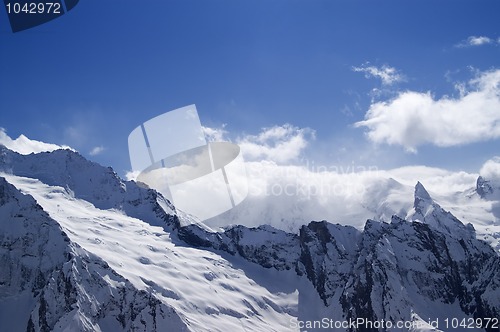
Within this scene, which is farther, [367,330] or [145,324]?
[367,330]

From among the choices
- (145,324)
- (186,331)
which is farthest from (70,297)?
(186,331)

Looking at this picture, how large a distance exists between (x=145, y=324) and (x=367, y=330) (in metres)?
83.5

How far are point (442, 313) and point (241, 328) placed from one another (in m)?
78.1

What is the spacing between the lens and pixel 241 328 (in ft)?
634

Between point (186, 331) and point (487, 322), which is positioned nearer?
point (186, 331)

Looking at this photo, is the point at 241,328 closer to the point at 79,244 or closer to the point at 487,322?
the point at 79,244

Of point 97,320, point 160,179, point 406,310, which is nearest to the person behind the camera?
point 160,179

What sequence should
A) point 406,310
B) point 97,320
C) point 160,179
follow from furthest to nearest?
point 406,310
point 97,320
point 160,179

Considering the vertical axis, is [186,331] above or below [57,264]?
below

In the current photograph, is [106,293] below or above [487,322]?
above

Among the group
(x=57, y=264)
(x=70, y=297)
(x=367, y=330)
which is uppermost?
(x=57, y=264)

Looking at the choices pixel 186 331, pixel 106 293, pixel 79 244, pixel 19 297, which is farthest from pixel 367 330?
pixel 19 297

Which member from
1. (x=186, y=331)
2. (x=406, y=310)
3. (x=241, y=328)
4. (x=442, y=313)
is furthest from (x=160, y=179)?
(x=442, y=313)

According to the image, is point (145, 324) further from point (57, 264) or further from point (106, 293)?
point (57, 264)
